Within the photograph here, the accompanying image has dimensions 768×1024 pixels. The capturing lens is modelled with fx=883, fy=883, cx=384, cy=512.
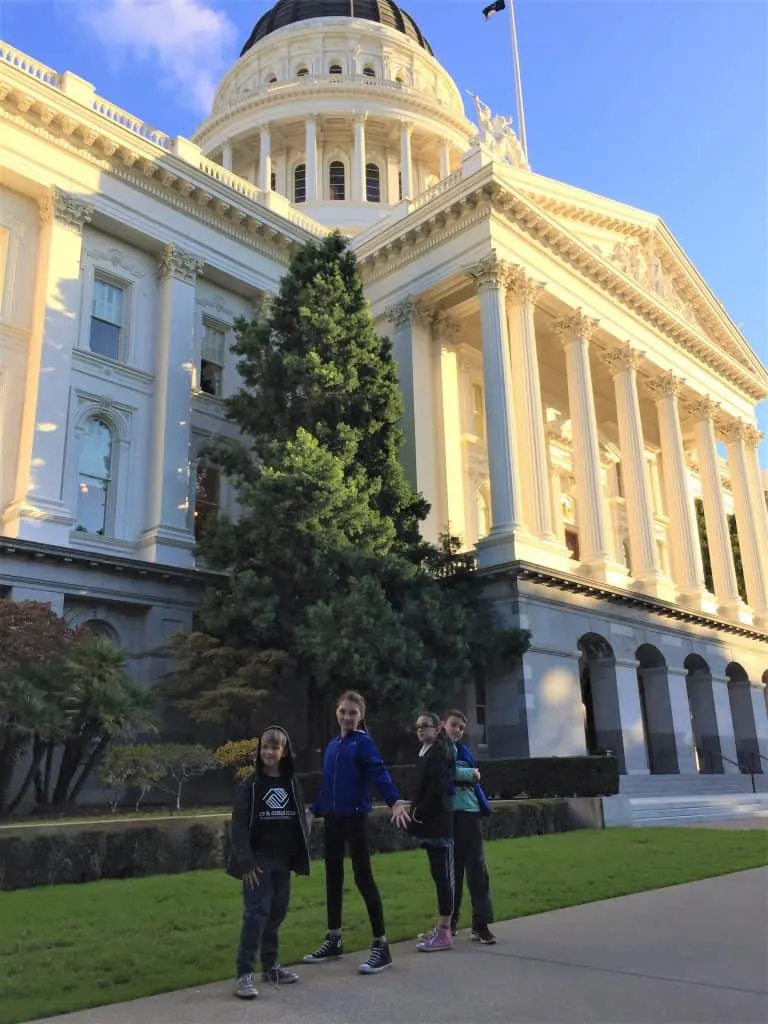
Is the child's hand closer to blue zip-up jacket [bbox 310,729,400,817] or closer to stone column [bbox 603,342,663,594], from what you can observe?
blue zip-up jacket [bbox 310,729,400,817]

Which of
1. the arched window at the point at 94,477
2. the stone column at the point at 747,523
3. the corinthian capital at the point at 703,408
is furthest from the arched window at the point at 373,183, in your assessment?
the arched window at the point at 94,477

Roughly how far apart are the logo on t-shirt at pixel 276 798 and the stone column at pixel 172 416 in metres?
19.4

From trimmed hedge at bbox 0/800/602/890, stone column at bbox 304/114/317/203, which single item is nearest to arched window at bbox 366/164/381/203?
stone column at bbox 304/114/317/203

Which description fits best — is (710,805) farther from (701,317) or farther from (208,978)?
(701,317)

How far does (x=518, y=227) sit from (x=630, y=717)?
16.8 meters

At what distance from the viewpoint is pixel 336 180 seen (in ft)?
178

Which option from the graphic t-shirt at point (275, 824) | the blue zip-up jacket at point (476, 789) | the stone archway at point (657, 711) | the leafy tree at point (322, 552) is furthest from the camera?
the stone archway at point (657, 711)

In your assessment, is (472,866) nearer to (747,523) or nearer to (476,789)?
(476,789)

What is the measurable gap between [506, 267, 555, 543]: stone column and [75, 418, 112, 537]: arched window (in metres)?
12.7

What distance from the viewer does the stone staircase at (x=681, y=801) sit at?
59.6 feet

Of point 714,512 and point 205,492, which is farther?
point 714,512

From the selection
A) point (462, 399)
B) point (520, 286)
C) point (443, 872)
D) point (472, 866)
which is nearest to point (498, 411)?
point (520, 286)

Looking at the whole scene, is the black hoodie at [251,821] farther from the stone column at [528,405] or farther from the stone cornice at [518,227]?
the stone cornice at [518,227]

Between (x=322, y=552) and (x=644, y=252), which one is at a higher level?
(x=644, y=252)
